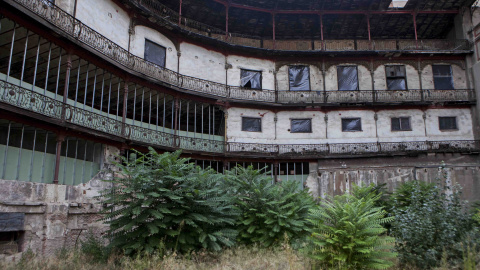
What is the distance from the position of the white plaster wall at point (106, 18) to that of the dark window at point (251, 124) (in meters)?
10.3

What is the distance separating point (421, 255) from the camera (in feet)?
29.4

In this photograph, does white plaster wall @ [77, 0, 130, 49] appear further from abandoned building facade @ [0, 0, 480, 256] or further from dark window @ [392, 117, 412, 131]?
dark window @ [392, 117, 412, 131]

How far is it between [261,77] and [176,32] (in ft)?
25.2

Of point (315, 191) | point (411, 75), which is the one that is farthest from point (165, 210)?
point (411, 75)

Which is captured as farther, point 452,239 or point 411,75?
point 411,75

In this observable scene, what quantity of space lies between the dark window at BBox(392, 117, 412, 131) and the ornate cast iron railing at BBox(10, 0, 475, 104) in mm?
1455

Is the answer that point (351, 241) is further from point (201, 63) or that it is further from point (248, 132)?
point (201, 63)

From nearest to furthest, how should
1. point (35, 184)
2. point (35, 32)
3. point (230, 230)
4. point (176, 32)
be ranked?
point (230, 230)
point (35, 184)
point (35, 32)
point (176, 32)

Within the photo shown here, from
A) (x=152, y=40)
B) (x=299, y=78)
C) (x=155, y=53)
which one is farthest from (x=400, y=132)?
(x=152, y=40)

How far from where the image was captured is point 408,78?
99.6 ft

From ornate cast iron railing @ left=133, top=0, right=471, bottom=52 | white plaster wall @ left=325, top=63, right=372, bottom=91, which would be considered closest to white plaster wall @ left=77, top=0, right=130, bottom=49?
ornate cast iron railing @ left=133, top=0, right=471, bottom=52

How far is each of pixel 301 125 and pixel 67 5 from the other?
18.2 metres

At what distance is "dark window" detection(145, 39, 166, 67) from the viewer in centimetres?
2373

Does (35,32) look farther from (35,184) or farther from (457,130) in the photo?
(457,130)
